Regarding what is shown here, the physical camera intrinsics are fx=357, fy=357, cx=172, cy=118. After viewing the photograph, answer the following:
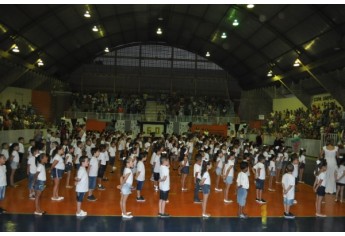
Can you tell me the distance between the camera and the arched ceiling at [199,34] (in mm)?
23516

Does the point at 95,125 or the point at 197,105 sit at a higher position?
the point at 197,105

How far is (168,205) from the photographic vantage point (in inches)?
450

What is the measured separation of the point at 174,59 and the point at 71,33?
15.6 metres

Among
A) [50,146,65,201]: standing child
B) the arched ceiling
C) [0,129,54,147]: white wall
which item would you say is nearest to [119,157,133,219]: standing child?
[50,146,65,201]: standing child

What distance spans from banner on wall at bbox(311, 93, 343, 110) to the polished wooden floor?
16200mm

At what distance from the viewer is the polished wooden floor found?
10406mm

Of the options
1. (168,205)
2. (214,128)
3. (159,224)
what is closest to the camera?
(159,224)

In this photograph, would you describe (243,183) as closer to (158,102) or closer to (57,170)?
(57,170)

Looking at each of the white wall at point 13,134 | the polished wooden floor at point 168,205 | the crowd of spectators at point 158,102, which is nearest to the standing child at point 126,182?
the polished wooden floor at point 168,205

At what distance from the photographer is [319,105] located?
99.8ft

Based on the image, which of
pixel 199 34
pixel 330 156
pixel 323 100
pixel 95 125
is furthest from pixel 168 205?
pixel 199 34

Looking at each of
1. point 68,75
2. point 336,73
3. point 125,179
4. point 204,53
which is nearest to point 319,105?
point 336,73

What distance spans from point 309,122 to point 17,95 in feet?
83.9

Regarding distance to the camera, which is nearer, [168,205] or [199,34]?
[168,205]
